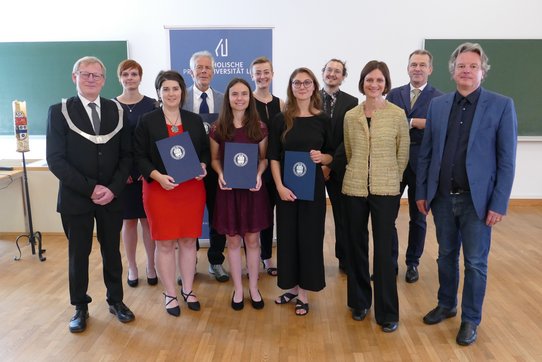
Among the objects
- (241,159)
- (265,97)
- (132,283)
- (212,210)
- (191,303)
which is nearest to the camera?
(241,159)

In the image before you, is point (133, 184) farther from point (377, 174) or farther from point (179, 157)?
point (377, 174)

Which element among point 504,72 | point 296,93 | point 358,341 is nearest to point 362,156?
point 296,93

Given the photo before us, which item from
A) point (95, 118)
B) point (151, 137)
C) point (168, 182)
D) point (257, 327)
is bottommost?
point (257, 327)

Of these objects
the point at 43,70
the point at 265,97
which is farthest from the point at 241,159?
the point at 43,70

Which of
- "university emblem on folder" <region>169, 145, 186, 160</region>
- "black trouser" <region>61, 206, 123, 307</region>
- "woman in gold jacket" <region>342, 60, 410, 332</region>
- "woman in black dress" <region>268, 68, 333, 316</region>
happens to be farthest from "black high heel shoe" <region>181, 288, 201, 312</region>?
"woman in gold jacket" <region>342, 60, 410, 332</region>

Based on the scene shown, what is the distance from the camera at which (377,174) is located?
266 cm

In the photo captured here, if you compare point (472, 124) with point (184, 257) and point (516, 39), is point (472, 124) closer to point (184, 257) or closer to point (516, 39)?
point (184, 257)

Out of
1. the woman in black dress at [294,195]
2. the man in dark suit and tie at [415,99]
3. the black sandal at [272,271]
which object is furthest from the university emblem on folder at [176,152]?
the man in dark suit and tie at [415,99]

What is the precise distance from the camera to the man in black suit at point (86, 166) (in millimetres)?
2650

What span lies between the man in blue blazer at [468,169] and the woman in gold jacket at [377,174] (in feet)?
0.66

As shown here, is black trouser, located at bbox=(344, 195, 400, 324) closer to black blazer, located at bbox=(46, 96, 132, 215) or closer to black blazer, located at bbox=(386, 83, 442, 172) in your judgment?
black blazer, located at bbox=(386, 83, 442, 172)

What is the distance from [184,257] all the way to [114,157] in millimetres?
823

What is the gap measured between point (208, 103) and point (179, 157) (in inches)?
35.7

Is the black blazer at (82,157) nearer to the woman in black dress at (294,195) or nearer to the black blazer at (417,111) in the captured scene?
the woman in black dress at (294,195)
